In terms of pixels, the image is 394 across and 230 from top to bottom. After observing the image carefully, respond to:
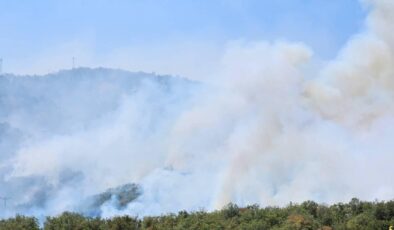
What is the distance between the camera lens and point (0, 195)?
114 m

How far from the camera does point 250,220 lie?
5091 cm

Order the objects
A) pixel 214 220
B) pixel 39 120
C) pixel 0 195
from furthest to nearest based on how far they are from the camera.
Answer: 1. pixel 39 120
2. pixel 0 195
3. pixel 214 220

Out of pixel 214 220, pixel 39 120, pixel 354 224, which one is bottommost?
pixel 354 224

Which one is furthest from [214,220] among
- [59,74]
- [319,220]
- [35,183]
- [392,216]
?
[59,74]

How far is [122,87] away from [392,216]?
91025 millimetres

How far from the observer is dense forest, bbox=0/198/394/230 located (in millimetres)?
48000

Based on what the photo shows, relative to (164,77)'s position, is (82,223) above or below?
below

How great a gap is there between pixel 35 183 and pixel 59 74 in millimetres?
33181

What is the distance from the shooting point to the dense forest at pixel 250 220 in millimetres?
48000

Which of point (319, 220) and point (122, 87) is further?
point (122, 87)

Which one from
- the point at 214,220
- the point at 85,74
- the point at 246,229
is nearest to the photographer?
the point at 246,229

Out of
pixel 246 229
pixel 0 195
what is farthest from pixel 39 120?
pixel 246 229

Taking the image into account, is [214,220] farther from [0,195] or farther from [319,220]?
[0,195]

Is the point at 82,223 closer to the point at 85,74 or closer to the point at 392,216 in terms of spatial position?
the point at 392,216
